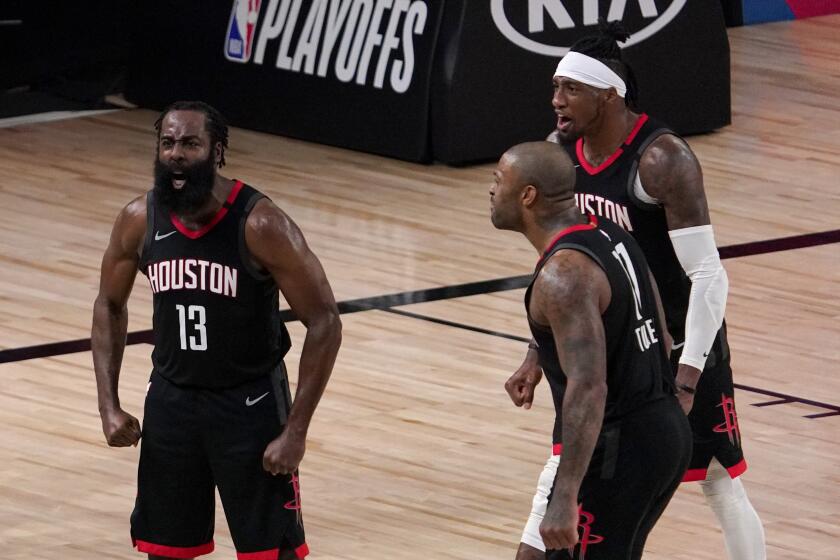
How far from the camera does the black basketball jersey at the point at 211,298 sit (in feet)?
17.4

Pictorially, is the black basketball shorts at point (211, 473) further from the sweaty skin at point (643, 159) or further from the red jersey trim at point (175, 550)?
the sweaty skin at point (643, 159)

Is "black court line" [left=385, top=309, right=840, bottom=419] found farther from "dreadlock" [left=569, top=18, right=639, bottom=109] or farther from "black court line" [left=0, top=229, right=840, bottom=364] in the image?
"dreadlock" [left=569, top=18, right=639, bottom=109]

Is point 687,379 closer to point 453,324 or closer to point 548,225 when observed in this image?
point 548,225

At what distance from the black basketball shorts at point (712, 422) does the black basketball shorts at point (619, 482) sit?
972 mm

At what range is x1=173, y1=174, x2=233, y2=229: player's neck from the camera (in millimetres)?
5293

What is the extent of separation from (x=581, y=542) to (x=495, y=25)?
7.94 metres

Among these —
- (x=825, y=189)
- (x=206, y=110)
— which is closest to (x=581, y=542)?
(x=206, y=110)

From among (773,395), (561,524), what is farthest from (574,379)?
(773,395)

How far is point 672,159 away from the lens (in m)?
5.70

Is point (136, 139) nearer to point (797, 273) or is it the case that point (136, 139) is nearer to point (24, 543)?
point (797, 273)

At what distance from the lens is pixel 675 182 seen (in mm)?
5699

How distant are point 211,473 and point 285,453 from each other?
0.94 feet

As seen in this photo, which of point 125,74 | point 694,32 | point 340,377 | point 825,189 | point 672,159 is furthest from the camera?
point 125,74

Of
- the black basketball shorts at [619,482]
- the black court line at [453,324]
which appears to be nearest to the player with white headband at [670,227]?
the black basketball shorts at [619,482]
